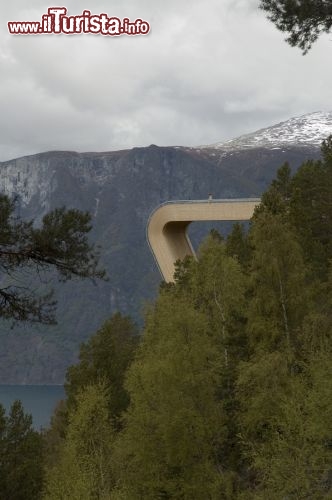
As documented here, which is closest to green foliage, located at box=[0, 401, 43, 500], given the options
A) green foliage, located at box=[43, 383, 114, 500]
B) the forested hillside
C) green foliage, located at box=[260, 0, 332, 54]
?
green foliage, located at box=[43, 383, 114, 500]

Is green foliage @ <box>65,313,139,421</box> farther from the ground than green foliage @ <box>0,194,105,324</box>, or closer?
farther from the ground

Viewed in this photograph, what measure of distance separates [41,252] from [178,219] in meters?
17.7

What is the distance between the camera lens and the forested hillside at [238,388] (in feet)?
46.0

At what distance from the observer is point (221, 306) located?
73.5 ft

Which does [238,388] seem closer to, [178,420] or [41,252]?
[178,420]

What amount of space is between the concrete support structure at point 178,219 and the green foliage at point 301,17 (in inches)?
532

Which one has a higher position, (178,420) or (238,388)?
(238,388)

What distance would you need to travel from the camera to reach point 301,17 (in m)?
12.4

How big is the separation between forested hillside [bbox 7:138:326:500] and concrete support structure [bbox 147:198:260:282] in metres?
3.17

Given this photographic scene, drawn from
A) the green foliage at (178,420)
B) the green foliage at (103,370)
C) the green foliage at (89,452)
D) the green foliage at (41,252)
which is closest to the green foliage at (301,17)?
the green foliage at (41,252)

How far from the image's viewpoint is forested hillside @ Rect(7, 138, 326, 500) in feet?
46.0

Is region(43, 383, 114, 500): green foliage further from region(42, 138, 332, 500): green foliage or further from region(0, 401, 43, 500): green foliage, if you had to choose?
region(0, 401, 43, 500): green foliage

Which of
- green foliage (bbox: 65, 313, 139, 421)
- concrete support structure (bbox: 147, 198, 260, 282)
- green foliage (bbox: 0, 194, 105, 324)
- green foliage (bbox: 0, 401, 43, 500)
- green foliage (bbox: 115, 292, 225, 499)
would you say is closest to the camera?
green foliage (bbox: 0, 194, 105, 324)

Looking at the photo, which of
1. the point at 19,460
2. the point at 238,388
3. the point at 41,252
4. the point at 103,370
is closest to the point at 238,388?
the point at 238,388
